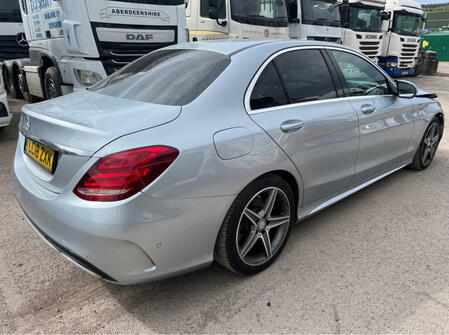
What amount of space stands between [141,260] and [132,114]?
2.69 ft

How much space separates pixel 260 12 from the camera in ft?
25.1

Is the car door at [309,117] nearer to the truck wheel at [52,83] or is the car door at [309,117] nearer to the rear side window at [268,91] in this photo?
the rear side window at [268,91]

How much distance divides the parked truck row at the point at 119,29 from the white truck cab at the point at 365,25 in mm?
40

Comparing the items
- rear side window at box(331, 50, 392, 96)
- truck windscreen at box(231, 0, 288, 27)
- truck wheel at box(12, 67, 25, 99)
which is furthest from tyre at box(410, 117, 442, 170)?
truck wheel at box(12, 67, 25, 99)

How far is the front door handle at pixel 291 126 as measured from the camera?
8.25 feet

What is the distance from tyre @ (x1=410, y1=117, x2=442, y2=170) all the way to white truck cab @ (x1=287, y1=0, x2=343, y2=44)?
476 centimetres

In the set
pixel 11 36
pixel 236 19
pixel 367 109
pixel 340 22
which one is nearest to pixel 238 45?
pixel 367 109

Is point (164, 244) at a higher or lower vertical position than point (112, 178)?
lower

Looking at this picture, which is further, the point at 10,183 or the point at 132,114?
Answer: the point at 10,183

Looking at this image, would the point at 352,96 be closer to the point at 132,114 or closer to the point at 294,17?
the point at 132,114

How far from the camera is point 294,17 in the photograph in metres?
8.80

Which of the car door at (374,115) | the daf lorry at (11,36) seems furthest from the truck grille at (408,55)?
the daf lorry at (11,36)

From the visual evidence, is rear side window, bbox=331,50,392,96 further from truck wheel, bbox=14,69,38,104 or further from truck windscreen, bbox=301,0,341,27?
truck wheel, bbox=14,69,38,104

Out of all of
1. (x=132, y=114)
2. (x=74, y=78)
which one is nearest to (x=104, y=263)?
(x=132, y=114)
